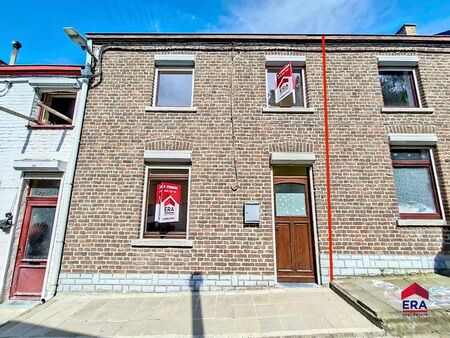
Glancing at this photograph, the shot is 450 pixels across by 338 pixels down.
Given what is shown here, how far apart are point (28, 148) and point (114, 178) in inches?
97.9

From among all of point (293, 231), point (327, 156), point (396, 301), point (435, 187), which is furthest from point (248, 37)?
point (396, 301)

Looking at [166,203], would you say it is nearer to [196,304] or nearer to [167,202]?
[167,202]

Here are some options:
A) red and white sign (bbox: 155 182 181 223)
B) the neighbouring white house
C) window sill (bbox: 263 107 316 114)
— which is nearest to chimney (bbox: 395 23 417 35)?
window sill (bbox: 263 107 316 114)

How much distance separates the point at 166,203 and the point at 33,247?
3.43 metres

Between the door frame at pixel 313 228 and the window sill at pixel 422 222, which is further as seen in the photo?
the window sill at pixel 422 222

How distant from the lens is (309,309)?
14.2ft

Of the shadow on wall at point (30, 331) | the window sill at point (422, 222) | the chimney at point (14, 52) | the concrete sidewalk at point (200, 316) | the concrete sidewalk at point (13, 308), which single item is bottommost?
the concrete sidewalk at point (13, 308)

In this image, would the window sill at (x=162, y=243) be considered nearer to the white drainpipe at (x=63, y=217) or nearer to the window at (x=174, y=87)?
the white drainpipe at (x=63, y=217)

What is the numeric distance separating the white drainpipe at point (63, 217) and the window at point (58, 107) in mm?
518

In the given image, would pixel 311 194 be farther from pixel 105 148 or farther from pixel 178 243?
pixel 105 148

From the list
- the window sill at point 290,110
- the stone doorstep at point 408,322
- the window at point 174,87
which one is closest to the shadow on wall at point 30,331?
the stone doorstep at point 408,322

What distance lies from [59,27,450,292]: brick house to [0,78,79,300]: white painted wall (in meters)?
0.79

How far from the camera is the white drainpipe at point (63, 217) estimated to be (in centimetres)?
542

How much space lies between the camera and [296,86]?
6992mm
